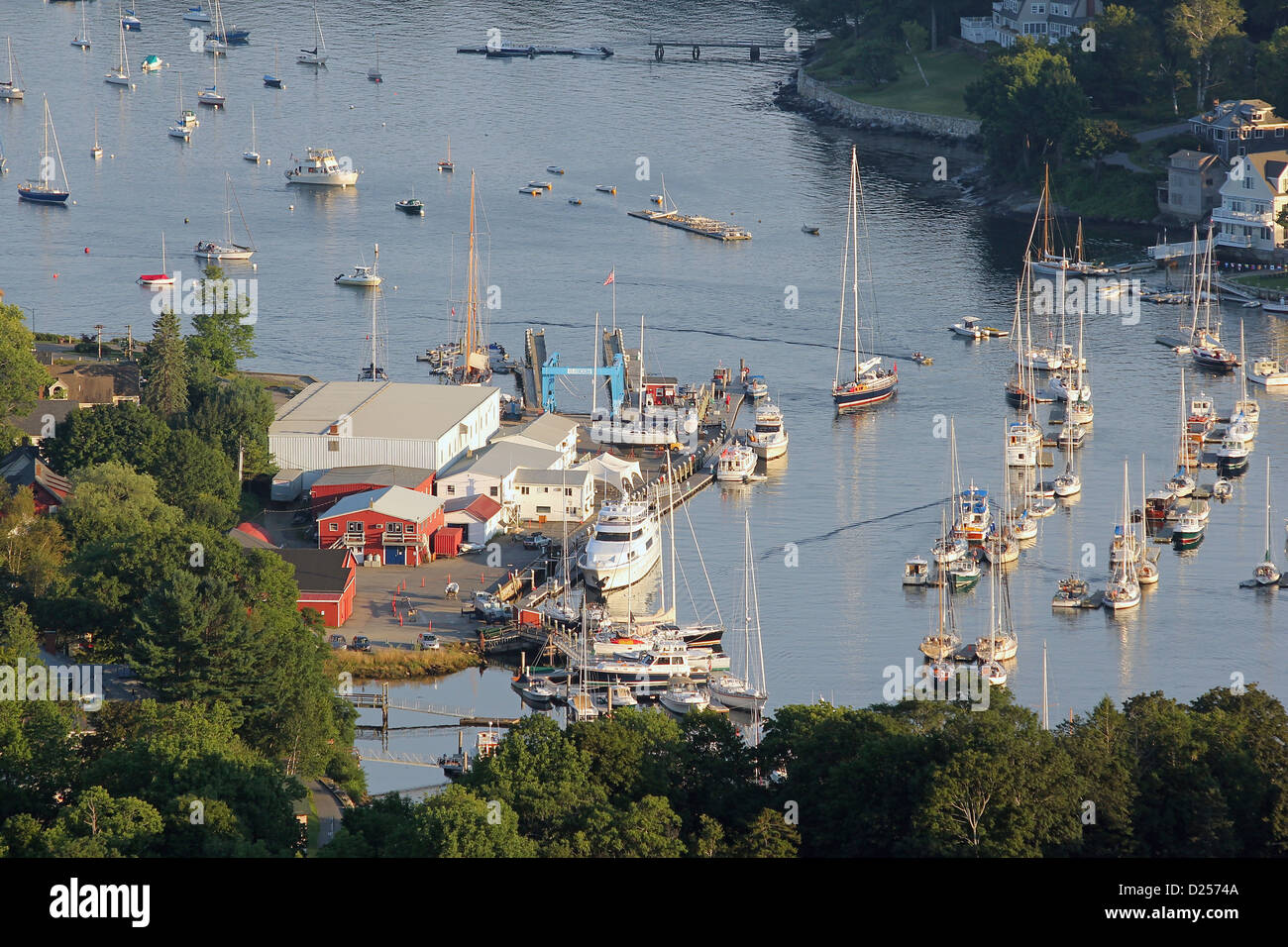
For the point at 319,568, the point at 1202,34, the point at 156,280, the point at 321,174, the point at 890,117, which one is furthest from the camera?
the point at 890,117

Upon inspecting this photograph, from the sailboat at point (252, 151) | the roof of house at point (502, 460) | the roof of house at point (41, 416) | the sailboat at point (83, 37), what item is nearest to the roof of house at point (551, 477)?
the roof of house at point (502, 460)

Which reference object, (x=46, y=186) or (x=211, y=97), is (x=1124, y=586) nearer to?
(x=46, y=186)

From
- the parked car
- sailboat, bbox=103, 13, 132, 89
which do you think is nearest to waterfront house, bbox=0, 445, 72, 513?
the parked car

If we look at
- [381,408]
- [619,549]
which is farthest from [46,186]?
[619,549]

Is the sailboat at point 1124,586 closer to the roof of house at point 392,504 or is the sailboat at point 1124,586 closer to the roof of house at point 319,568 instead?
the roof of house at point 392,504

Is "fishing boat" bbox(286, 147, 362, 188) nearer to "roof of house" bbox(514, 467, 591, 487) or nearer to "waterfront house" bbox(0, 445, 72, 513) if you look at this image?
"roof of house" bbox(514, 467, 591, 487)

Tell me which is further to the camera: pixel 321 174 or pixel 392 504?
pixel 321 174
